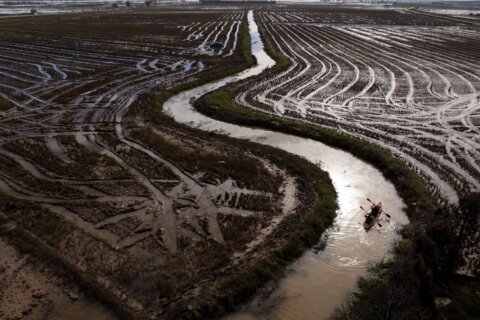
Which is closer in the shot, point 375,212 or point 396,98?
point 375,212

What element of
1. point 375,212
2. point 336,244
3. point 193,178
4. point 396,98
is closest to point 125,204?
point 193,178

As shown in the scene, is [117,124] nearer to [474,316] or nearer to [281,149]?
[281,149]

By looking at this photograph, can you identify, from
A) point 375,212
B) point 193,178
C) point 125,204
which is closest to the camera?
point 375,212

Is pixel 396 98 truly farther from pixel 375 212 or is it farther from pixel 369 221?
pixel 369 221

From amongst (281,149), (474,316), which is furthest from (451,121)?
(474,316)

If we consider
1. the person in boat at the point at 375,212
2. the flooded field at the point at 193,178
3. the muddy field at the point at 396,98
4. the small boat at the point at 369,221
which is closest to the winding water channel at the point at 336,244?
the flooded field at the point at 193,178

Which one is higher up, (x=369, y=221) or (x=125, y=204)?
(x=125, y=204)

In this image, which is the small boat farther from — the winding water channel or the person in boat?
the winding water channel

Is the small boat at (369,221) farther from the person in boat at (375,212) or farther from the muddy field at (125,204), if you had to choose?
the muddy field at (125,204)
